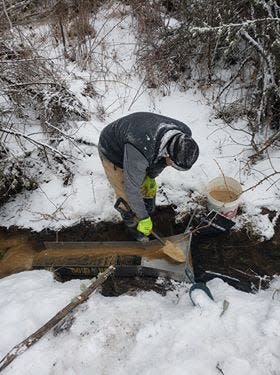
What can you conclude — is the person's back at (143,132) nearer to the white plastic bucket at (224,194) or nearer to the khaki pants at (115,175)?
the khaki pants at (115,175)

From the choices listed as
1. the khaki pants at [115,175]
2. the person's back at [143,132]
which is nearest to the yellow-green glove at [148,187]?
the khaki pants at [115,175]

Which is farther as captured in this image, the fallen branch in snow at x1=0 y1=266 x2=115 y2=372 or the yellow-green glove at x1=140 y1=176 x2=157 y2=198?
the yellow-green glove at x1=140 y1=176 x2=157 y2=198

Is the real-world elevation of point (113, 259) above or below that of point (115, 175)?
below

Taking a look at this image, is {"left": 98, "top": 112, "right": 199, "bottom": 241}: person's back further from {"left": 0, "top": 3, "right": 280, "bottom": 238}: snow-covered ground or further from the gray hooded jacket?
{"left": 0, "top": 3, "right": 280, "bottom": 238}: snow-covered ground

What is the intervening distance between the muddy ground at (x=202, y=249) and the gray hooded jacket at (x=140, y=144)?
2.47ft

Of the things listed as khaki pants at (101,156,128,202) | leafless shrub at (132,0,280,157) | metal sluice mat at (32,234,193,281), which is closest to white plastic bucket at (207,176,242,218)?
metal sluice mat at (32,234,193,281)

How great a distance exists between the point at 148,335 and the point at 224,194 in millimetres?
1718

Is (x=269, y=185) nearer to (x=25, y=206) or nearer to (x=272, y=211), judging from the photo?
(x=272, y=211)

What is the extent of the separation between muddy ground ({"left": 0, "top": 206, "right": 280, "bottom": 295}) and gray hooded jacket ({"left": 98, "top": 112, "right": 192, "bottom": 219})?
0.75 meters

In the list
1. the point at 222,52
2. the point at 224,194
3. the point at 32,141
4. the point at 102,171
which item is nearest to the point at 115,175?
the point at 102,171

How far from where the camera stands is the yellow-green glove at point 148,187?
3573mm

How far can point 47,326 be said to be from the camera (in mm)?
2744

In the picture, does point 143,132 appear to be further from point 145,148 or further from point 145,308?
point 145,308

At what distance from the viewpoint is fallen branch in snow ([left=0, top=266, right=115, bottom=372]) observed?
2578 millimetres
